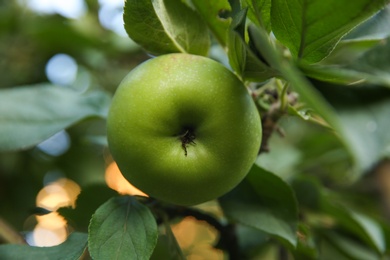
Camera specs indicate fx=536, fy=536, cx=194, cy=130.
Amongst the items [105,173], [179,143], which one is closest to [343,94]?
[179,143]

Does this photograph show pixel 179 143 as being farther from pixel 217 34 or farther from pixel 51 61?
pixel 51 61

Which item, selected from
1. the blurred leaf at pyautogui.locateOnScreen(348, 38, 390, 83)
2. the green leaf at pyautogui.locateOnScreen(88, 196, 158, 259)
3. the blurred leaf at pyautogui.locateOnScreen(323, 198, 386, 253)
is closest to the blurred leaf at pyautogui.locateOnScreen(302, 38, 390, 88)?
the blurred leaf at pyautogui.locateOnScreen(348, 38, 390, 83)

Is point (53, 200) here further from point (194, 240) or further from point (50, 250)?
point (50, 250)

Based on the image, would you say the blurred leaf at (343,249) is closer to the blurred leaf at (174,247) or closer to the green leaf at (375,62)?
the blurred leaf at (174,247)

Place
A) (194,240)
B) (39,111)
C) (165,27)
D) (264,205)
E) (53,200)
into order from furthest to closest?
Result: (194,240) → (53,200) → (39,111) → (264,205) → (165,27)

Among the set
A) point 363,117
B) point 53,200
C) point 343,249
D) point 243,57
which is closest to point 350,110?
A: point 363,117

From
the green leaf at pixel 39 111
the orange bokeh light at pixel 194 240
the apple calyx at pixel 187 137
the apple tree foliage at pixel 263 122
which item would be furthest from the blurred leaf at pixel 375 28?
the orange bokeh light at pixel 194 240
